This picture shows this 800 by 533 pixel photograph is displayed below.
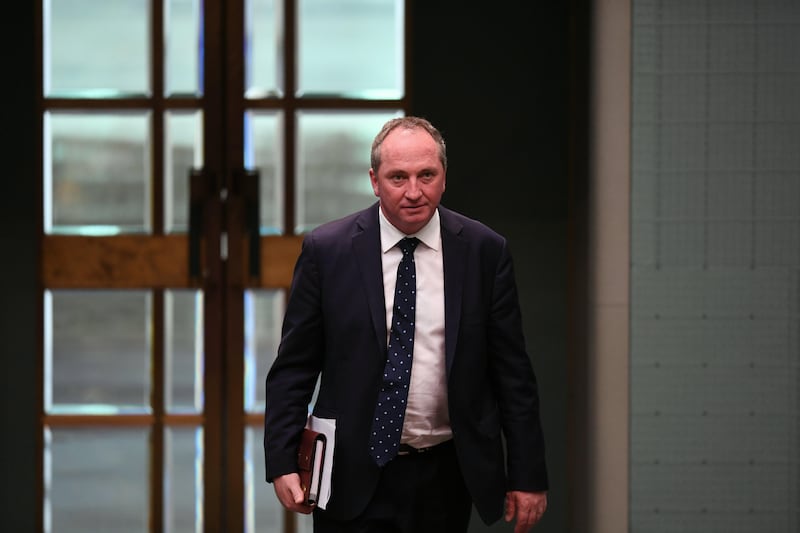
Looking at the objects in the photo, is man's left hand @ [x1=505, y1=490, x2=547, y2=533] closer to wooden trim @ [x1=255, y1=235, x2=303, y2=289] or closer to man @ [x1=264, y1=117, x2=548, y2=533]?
man @ [x1=264, y1=117, x2=548, y2=533]

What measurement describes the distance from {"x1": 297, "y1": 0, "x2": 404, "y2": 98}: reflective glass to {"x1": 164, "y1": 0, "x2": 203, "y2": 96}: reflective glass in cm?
37

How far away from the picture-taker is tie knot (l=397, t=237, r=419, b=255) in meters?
2.40

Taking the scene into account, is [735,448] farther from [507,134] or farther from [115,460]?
[115,460]

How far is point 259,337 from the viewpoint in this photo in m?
3.92

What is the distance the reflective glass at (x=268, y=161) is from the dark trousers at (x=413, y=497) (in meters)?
1.70

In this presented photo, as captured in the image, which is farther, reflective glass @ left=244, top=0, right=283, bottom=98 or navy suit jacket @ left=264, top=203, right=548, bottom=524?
reflective glass @ left=244, top=0, right=283, bottom=98

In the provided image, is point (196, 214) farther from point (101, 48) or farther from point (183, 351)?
point (101, 48)

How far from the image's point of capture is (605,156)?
3270 millimetres

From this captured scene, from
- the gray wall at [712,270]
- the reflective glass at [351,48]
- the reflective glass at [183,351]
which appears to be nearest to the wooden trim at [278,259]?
the reflective glass at [183,351]

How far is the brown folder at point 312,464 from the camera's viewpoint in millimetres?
2338

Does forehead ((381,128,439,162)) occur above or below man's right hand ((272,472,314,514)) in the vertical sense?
above

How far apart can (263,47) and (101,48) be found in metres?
0.60

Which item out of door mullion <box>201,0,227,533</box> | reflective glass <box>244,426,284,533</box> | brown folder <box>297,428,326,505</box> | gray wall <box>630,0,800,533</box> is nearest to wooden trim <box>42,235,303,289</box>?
door mullion <box>201,0,227,533</box>

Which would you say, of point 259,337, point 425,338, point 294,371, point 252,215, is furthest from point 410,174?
point 259,337
